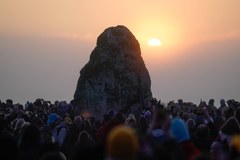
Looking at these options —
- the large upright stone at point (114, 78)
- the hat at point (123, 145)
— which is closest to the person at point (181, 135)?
the hat at point (123, 145)

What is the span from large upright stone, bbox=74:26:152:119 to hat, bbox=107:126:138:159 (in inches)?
986

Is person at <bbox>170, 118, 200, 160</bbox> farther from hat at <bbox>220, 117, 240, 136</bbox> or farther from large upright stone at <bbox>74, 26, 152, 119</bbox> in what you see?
large upright stone at <bbox>74, 26, 152, 119</bbox>

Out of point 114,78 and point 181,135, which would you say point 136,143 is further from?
point 114,78

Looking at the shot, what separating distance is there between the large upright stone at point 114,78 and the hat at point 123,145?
25046mm

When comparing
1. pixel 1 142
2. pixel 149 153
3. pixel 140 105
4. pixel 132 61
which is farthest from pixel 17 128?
pixel 132 61

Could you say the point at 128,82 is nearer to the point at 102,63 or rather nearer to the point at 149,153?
the point at 102,63

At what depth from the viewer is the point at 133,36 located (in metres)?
37.6

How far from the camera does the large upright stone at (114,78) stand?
34.8 metres

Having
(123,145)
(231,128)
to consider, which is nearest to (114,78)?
(231,128)

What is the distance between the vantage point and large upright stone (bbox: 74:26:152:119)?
3475 centimetres

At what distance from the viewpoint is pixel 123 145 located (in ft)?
27.6

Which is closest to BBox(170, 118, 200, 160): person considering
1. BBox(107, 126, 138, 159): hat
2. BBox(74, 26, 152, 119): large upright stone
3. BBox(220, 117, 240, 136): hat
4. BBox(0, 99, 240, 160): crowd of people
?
BBox(0, 99, 240, 160): crowd of people

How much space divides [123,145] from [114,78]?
2714 cm

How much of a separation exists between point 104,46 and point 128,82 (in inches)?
110
